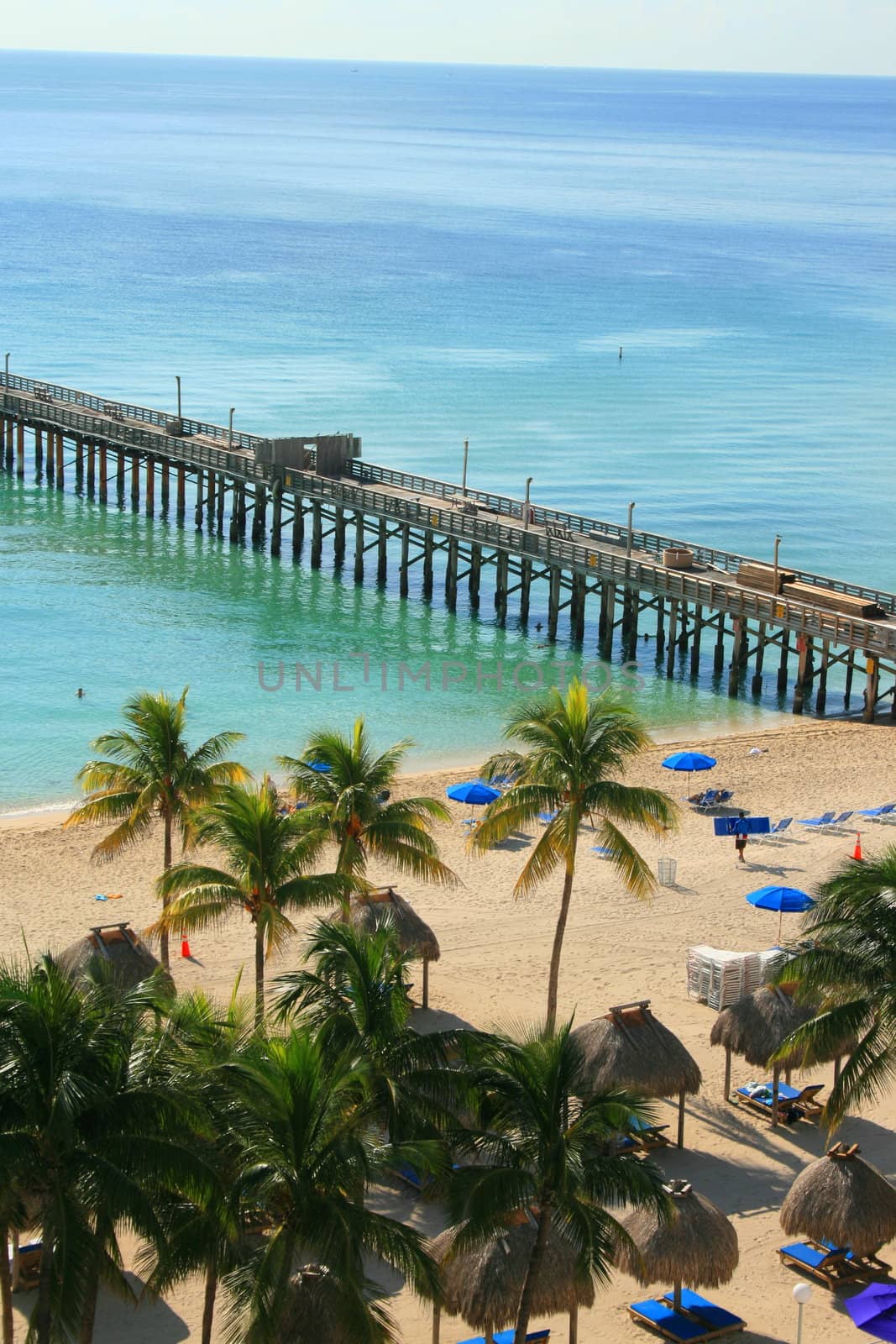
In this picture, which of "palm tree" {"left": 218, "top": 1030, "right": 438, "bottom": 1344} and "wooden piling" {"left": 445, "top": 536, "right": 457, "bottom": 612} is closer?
"palm tree" {"left": 218, "top": 1030, "right": 438, "bottom": 1344}

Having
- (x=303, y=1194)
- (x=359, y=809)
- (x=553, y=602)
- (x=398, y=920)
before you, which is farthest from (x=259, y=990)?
(x=553, y=602)

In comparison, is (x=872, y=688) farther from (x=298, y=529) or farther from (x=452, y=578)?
(x=298, y=529)

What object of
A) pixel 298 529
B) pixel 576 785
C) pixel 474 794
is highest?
pixel 576 785

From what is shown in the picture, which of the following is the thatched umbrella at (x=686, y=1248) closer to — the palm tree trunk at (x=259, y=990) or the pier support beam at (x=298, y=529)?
the palm tree trunk at (x=259, y=990)

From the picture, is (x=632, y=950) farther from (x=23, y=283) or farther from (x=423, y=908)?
(x=23, y=283)

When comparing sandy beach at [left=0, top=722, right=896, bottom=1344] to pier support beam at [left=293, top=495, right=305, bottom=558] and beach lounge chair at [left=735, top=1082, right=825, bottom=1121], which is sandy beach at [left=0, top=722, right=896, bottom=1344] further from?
pier support beam at [left=293, top=495, right=305, bottom=558]

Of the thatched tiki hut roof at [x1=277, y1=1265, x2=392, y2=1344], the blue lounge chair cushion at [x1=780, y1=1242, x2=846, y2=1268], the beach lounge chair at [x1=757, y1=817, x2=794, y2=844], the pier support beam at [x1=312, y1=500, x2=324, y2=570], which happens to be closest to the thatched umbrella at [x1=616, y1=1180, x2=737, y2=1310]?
the blue lounge chair cushion at [x1=780, y1=1242, x2=846, y2=1268]
